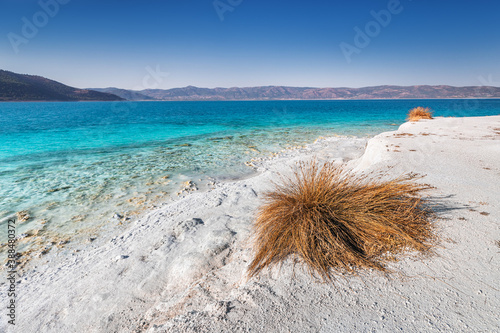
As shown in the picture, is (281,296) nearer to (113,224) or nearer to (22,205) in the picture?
(113,224)

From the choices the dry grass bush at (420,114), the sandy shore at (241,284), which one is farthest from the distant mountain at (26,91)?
the dry grass bush at (420,114)

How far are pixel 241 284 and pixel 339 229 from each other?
1.33 metres

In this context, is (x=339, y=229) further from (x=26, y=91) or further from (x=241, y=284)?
(x=26, y=91)

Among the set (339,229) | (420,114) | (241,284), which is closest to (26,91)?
(420,114)

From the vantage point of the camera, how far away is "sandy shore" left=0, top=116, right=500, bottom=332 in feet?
6.44

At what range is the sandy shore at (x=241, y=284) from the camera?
1962 mm

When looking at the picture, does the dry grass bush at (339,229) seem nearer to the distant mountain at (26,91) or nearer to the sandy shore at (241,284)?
the sandy shore at (241,284)

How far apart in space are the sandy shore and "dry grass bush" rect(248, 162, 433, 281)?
184 mm

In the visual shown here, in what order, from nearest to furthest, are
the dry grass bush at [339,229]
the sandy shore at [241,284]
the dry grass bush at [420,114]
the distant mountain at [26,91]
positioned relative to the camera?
1. the sandy shore at [241,284]
2. the dry grass bush at [339,229]
3. the dry grass bush at [420,114]
4. the distant mountain at [26,91]

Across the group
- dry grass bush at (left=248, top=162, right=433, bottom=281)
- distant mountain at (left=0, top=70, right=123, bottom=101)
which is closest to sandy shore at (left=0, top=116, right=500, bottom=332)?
dry grass bush at (left=248, top=162, right=433, bottom=281)

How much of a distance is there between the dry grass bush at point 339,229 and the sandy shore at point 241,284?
0.18m

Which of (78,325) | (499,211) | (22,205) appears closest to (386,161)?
(499,211)

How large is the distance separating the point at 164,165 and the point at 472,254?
9.29 metres

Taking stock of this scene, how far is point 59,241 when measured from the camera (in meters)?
4.51
